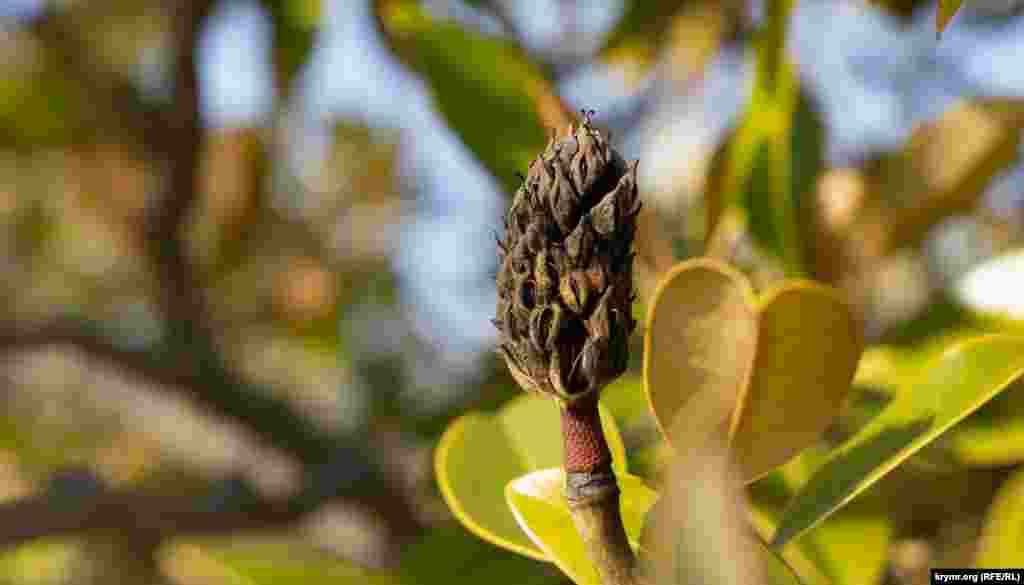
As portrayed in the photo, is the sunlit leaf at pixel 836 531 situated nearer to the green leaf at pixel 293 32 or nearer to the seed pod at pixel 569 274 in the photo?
the seed pod at pixel 569 274

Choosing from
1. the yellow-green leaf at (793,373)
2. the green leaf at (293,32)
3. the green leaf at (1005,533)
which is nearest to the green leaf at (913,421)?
the yellow-green leaf at (793,373)

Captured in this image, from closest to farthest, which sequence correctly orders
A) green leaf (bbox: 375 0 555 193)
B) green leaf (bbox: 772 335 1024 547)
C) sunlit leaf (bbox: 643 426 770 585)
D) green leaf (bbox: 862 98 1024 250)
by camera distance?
sunlit leaf (bbox: 643 426 770 585) → green leaf (bbox: 772 335 1024 547) → green leaf (bbox: 375 0 555 193) → green leaf (bbox: 862 98 1024 250)

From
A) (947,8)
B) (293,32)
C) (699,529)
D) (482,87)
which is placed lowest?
(699,529)

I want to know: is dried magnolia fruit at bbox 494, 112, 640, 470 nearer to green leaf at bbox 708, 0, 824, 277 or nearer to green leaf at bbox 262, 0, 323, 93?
green leaf at bbox 708, 0, 824, 277

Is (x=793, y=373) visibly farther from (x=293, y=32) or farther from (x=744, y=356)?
(x=293, y=32)

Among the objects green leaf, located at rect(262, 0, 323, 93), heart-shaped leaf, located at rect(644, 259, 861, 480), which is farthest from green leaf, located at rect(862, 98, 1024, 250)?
green leaf, located at rect(262, 0, 323, 93)

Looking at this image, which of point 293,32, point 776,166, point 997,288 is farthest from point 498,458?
point 293,32
